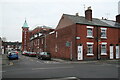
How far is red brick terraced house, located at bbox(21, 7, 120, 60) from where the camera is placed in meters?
25.2

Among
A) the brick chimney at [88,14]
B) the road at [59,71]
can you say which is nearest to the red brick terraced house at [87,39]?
the brick chimney at [88,14]

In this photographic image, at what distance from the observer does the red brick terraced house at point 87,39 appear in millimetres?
25180

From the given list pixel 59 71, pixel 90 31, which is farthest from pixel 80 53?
pixel 59 71

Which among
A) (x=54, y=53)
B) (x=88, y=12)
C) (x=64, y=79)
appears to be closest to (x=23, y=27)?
(x=54, y=53)

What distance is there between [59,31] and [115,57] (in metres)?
12.2

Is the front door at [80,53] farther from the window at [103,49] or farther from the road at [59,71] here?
the road at [59,71]

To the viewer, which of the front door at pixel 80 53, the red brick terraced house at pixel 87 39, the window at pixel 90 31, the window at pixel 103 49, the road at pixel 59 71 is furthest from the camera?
the window at pixel 103 49

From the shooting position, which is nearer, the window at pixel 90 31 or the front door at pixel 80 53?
the front door at pixel 80 53

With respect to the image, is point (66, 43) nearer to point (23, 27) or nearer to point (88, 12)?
point (88, 12)

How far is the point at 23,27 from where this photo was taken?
90312mm

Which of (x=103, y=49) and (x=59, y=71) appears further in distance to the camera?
(x=103, y=49)

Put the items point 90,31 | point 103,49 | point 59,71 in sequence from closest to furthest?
1. point 59,71
2. point 90,31
3. point 103,49

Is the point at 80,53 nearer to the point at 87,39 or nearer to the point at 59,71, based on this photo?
the point at 87,39

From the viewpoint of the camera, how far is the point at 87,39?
26.0m
